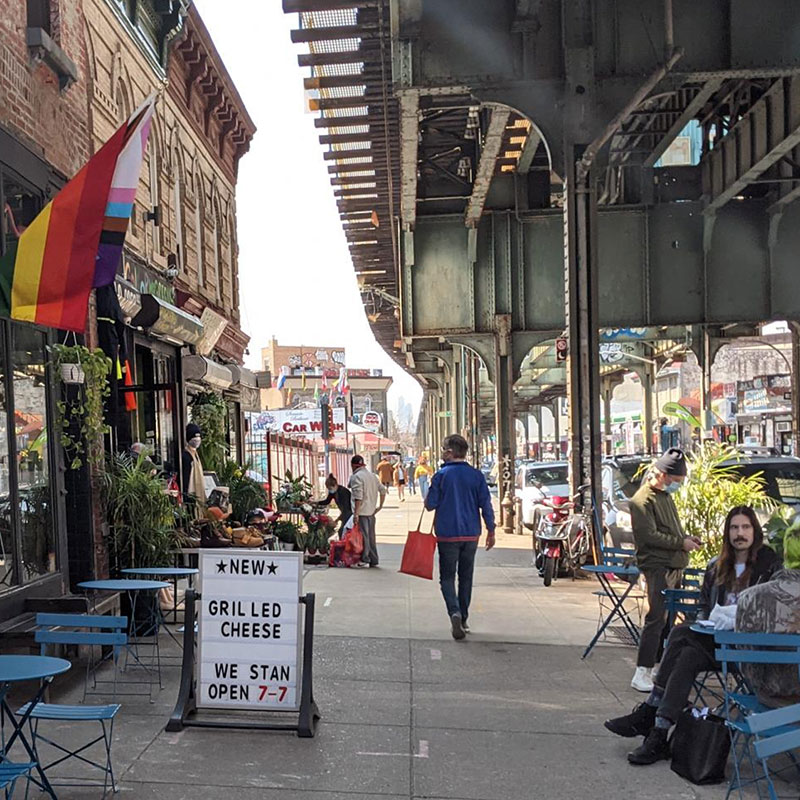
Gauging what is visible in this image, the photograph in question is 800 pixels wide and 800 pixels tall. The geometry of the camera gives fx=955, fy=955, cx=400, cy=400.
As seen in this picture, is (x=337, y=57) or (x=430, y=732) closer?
(x=430, y=732)

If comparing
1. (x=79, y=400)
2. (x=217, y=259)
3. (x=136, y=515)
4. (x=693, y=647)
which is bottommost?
(x=693, y=647)

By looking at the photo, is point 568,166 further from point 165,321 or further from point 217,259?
point 217,259

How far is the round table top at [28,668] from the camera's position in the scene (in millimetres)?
4340

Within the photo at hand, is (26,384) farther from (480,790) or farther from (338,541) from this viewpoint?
(338,541)

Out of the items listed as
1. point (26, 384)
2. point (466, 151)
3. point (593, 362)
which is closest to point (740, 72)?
point (593, 362)

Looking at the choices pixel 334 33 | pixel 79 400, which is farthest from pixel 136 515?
pixel 334 33

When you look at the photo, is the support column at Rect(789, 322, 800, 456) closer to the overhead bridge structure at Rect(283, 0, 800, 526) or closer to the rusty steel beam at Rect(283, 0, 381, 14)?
the overhead bridge structure at Rect(283, 0, 800, 526)

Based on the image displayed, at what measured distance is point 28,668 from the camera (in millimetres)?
4535

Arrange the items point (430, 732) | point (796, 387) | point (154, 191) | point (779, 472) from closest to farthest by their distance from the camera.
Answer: point (430, 732), point (779, 472), point (154, 191), point (796, 387)

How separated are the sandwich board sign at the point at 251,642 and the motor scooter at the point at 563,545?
23.0ft

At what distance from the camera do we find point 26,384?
7.77 metres

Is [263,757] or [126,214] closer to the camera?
[263,757]

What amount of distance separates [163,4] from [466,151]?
5.81 metres

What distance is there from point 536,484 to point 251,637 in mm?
15998
